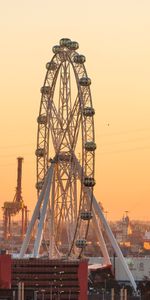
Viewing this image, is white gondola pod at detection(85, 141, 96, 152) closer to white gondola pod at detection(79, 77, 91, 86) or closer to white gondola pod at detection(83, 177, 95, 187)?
white gondola pod at detection(83, 177, 95, 187)

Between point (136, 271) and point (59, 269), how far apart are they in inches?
2463

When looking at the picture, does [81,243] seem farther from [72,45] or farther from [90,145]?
[72,45]

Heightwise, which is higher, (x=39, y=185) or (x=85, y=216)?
(x=39, y=185)

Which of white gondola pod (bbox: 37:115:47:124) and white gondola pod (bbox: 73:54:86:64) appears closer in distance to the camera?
white gondola pod (bbox: 73:54:86:64)

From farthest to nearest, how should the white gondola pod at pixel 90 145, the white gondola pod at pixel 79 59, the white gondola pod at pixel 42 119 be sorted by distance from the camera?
the white gondola pod at pixel 42 119 < the white gondola pod at pixel 90 145 < the white gondola pod at pixel 79 59

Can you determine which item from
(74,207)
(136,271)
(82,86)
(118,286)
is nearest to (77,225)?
(74,207)

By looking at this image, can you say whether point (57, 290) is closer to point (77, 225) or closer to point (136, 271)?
point (77, 225)

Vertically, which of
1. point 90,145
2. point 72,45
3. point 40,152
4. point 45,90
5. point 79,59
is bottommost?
point 90,145

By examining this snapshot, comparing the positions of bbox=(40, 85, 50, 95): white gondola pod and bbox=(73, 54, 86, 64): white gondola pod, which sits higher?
bbox=(73, 54, 86, 64): white gondola pod

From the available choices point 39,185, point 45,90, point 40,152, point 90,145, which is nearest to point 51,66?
point 45,90

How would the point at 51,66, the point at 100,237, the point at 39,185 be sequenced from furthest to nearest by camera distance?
the point at 100,237 → the point at 39,185 → the point at 51,66

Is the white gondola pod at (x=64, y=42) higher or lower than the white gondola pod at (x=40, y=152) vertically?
higher

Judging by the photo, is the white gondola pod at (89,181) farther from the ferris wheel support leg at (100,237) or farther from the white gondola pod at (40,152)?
the ferris wheel support leg at (100,237)

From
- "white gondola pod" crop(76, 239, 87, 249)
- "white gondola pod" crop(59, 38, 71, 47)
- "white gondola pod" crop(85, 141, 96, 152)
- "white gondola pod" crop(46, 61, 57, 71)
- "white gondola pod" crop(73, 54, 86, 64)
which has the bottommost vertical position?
"white gondola pod" crop(76, 239, 87, 249)
